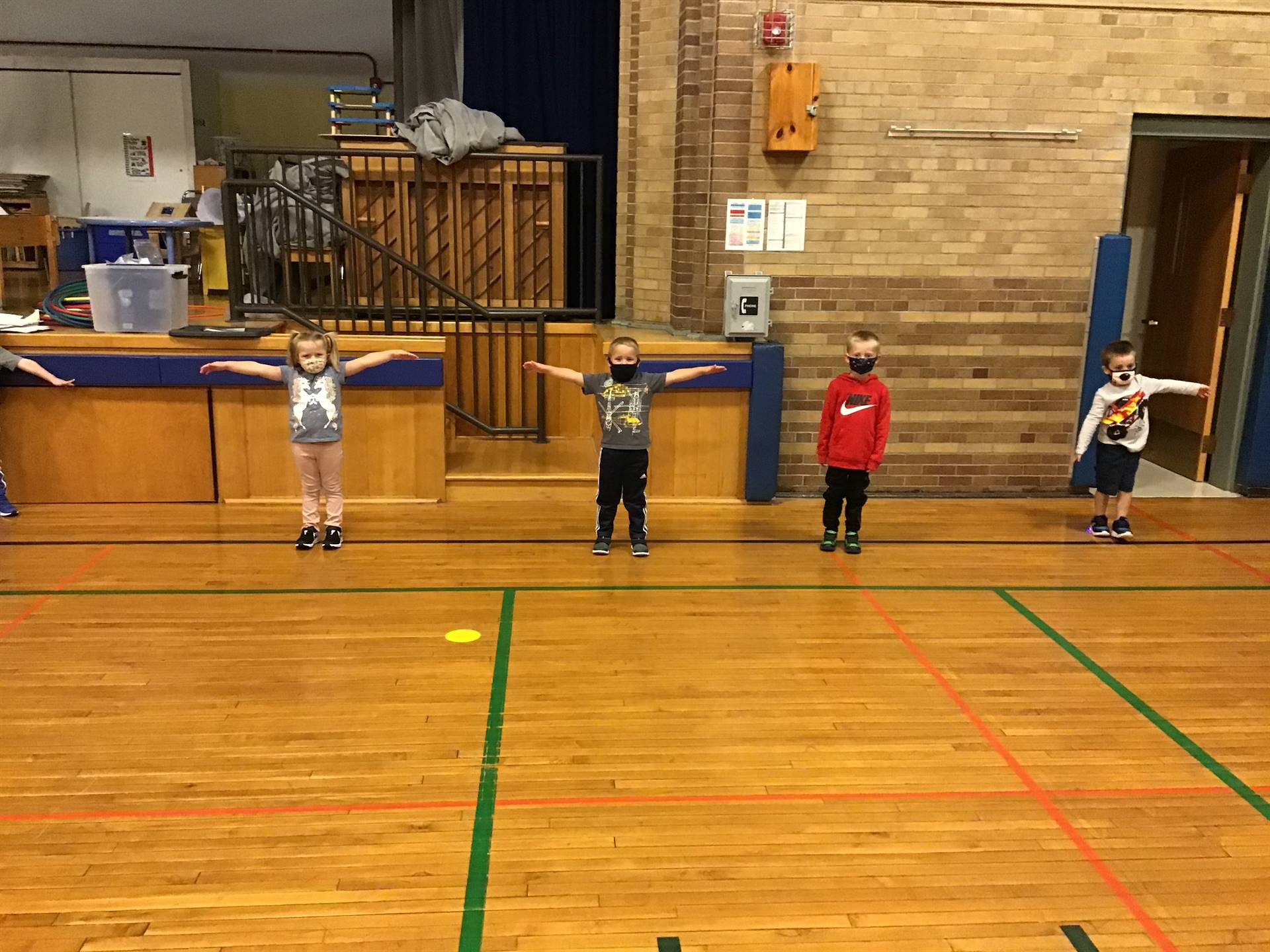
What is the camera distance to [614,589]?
17.5 feet

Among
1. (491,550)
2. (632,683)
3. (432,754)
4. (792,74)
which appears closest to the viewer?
(432,754)

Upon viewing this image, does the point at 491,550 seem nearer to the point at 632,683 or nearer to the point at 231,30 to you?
the point at 632,683

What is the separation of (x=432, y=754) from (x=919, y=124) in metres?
4.88

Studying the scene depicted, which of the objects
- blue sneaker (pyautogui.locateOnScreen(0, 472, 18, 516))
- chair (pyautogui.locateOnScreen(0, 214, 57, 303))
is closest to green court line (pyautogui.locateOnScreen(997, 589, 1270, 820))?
blue sneaker (pyautogui.locateOnScreen(0, 472, 18, 516))

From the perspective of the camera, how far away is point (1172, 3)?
6.41 m

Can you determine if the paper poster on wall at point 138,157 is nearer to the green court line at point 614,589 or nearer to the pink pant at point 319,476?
the pink pant at point 319,476

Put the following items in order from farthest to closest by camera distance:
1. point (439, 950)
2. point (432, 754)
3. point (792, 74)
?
point (792, 74) → point (432, 754) → point (439, 950)

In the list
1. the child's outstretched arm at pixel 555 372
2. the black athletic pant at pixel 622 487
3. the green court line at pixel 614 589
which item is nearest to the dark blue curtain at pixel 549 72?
the child's outstretched arm at pixel 555 372

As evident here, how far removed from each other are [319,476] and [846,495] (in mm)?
2944

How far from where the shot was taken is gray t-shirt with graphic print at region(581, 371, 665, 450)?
18.6 feet

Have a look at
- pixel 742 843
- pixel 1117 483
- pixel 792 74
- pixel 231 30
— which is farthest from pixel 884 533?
pixel 231 30

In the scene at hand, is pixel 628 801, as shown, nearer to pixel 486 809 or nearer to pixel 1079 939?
pixel 486 809

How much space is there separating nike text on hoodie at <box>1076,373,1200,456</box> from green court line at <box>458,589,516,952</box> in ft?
11.9

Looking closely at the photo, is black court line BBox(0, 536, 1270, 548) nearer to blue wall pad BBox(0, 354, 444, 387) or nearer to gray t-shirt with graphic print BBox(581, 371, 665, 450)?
gray t-shirt with graphic print BBox(581, 371, 665, 450)
